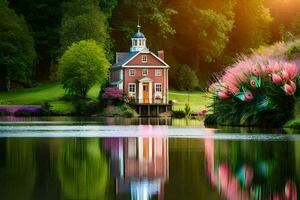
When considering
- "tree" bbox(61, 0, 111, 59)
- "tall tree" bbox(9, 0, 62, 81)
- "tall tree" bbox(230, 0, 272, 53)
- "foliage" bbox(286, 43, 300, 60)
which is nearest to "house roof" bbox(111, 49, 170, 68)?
"tree" bbox(61, 0, 111, 59)

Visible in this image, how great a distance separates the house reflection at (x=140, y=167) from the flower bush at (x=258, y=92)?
521 inches

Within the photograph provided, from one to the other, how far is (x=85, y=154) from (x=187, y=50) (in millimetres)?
77913

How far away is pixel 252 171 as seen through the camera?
57.2 feet

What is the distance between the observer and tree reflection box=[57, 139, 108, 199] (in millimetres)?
14266

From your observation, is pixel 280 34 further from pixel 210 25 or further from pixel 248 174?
pixel 248 174

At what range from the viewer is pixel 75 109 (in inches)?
2864

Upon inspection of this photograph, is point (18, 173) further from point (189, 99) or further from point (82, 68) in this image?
point (189, 99)

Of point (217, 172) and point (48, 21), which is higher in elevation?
point (48, 21)

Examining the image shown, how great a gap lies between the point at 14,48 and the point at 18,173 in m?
68.3

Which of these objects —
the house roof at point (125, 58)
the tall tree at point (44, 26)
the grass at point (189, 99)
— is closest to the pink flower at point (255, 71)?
the grass at point (189, 99)

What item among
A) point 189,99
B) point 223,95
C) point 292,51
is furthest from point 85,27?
point 223,95

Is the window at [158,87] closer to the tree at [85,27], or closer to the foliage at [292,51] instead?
the tree at [85,27]

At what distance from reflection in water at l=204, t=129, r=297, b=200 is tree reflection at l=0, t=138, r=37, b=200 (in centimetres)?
295

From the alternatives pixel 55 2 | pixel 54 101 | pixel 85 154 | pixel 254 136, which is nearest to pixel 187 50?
pixel 55 2
